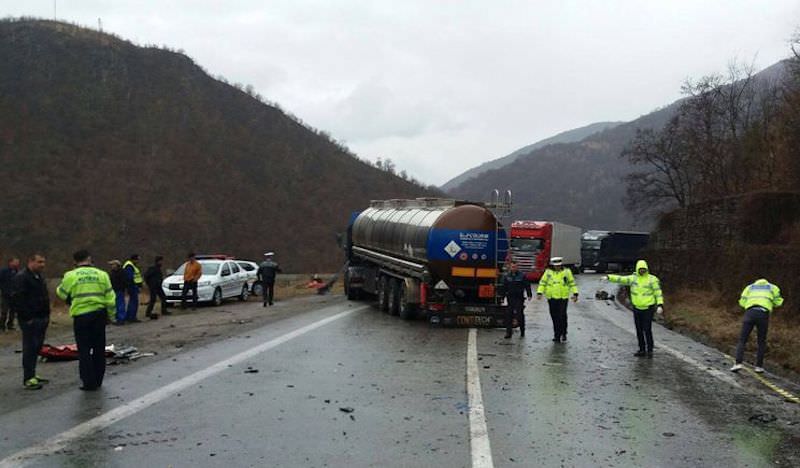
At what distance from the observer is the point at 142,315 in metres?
21.1

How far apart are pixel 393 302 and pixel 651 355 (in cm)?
828

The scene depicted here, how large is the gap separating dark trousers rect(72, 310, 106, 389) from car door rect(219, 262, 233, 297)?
51.6ft

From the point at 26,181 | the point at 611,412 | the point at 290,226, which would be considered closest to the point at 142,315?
the point at 611,412

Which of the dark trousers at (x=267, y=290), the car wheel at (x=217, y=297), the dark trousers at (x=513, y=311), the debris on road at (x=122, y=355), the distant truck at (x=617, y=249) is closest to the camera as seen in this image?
the debris on road at (x=122, y=355)

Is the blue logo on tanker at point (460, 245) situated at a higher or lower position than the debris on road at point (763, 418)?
higher

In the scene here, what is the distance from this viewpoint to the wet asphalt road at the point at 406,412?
6.53m

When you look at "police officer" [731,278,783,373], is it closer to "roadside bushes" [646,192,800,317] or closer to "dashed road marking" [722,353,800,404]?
"dashed road marking" [722,353,800,404]

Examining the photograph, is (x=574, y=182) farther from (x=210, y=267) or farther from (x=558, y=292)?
(x=558, y=292)

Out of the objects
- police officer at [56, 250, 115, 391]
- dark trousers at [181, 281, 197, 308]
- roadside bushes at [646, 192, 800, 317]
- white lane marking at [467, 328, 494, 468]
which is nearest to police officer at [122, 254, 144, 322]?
dark trousers at [181, 281, 197, 308]

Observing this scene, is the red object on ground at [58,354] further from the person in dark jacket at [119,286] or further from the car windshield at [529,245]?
the car windshield at [529,245]

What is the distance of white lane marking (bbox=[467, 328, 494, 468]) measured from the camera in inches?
251

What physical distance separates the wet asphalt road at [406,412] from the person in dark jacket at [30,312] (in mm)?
907

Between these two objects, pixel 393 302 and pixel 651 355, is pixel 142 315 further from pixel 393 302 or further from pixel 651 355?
pixel 651 355

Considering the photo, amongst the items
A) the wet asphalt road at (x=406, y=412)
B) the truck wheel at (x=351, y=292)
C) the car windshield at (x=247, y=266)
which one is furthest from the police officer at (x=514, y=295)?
the car windshield at (x=247, y=266)
